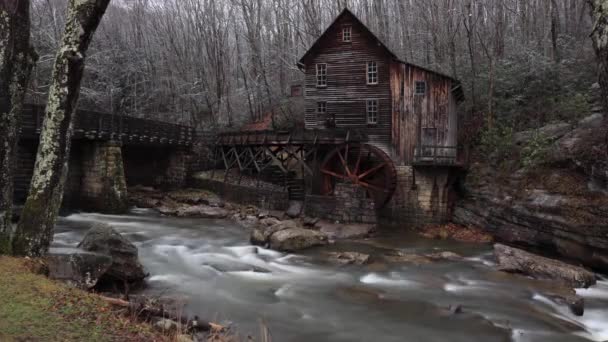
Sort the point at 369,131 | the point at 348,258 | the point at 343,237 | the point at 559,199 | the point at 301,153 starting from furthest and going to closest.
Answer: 1. the point at 301,153
2. the point at 369,131
3. the point at 343,237
4. the point at 559,199
5. the point at 348,258

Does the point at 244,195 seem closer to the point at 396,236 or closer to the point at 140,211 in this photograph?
the point at 140,211

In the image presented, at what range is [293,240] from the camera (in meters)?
13.7

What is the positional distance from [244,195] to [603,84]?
17.2m

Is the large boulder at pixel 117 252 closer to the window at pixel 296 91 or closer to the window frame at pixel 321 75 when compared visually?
the window frame at pixel 321 75

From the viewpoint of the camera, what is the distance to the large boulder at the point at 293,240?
44.6 feet

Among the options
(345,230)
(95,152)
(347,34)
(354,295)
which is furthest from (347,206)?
(95,152)

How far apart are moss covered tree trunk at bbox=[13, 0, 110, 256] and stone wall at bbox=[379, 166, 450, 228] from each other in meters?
14.5

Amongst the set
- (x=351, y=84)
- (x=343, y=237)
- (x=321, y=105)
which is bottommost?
(x=343, y=237)

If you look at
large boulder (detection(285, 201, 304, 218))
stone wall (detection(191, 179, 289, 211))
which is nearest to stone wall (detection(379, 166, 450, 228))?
large boulder (detection(285, 201, 304, 218))

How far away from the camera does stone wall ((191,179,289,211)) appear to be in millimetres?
20203

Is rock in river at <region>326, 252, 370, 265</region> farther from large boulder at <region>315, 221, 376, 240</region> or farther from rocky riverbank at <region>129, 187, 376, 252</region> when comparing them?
large boulder at <region>315, 221, 376, 240</region>

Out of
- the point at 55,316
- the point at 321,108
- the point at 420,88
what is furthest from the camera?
the point at 321,108

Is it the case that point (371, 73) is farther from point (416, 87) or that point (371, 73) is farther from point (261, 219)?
point (261, 219)

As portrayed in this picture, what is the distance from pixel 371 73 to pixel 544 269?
12.5 m
